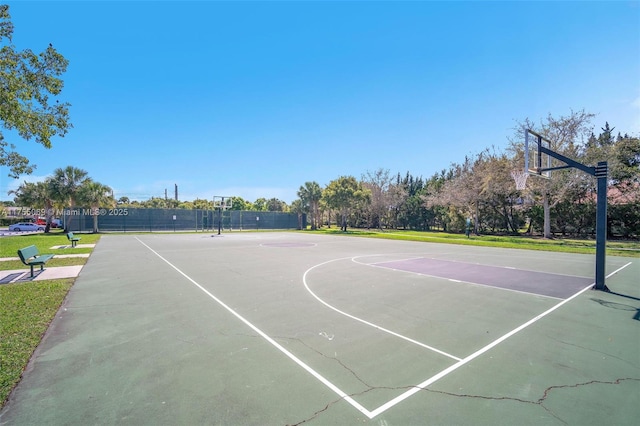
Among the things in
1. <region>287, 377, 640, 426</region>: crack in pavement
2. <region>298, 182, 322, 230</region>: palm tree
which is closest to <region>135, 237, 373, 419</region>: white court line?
<region>287, 377, 640, 426</region>: crack in pavement

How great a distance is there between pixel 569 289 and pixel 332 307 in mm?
7075

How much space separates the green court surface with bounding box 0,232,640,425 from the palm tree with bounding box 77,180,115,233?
2920cm

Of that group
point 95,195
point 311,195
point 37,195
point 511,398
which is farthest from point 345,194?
point 511,398

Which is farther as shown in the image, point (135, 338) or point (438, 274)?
point (438, 274)

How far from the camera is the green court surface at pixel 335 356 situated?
3.16m

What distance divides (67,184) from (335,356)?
38.9 metres

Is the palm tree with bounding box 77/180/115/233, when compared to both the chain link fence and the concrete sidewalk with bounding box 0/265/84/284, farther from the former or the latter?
the concrete sidewalk with bounding box 0/265/84/284

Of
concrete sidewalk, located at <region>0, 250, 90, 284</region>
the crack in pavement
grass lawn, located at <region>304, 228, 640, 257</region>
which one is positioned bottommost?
→ grass lawn, located at <region>304, 228, 640, 257</region>

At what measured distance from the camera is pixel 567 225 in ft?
116

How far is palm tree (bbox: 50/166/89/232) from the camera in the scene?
3170 centimetres

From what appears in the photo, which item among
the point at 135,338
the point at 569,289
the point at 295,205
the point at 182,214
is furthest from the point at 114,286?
the point at 295,205

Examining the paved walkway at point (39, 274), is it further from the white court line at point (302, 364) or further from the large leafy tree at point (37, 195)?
the large leafy tree at point (37, 195)

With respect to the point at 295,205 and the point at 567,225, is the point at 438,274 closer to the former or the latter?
the point at 567,225

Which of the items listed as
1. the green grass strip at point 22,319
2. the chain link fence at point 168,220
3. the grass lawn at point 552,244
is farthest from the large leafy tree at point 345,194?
the green grass strip at point 22,319
